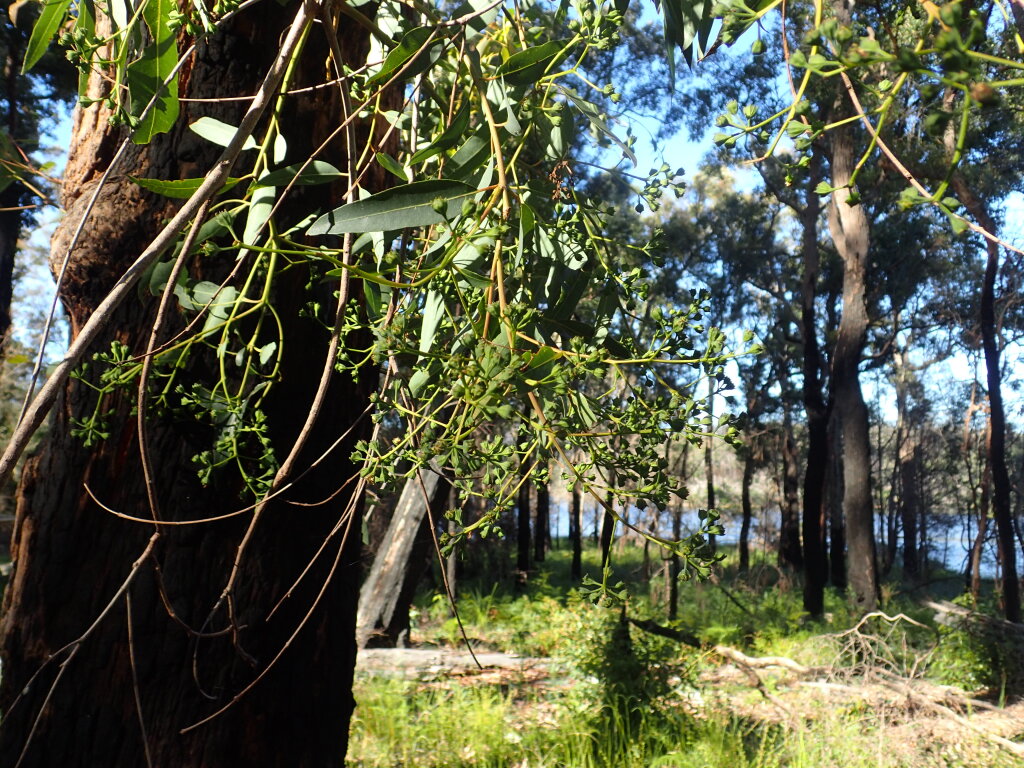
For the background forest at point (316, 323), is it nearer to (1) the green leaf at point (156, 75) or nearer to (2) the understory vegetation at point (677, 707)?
(1) the green leaf at point (156, 75)

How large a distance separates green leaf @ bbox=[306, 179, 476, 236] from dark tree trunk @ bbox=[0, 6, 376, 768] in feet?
1.16

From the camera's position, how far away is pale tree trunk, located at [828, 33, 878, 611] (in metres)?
7.49

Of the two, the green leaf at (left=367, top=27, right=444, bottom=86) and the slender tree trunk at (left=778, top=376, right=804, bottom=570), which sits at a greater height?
the green leaf at (left=367, top=27, right=444, bottom=86)

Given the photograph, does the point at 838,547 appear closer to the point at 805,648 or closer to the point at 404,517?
the point at 805,648

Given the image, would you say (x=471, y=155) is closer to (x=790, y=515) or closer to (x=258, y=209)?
(x=258, y=209)

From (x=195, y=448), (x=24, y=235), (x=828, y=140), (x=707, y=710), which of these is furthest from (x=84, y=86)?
(x=24, y=235)

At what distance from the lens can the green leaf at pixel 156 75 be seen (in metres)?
0.68

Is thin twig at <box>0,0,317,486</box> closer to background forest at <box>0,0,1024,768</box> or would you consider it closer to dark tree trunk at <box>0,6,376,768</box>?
background forest at <box>0,0,1024,768</box>

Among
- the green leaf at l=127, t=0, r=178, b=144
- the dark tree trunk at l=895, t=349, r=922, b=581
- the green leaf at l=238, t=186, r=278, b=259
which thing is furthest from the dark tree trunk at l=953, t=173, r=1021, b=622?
the dark tree trunk at l=895, t=349, r=922, b=581

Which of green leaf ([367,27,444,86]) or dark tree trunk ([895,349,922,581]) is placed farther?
dark tree trunk ([895,349,922,581])

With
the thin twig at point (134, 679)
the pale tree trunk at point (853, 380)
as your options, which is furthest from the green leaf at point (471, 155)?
the pale tree trunk at point (853, 380)

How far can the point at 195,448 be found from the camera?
950 mm

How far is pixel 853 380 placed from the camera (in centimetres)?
830

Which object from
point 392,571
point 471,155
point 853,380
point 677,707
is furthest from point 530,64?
point 853,380
